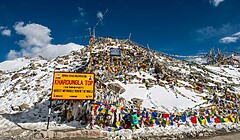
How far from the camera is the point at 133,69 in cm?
3111

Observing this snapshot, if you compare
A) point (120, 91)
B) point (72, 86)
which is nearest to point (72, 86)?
point (72, 86)

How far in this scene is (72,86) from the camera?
671 inches

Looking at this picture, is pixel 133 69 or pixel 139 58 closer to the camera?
pixel 133 69

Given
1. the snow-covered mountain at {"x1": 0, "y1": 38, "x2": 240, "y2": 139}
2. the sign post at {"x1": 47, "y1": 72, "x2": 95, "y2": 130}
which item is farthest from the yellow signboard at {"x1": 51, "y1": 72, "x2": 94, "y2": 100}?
the snow-covered mountain at {"x1": 0, "y1": 38, "x2": 240, "y2": 139}

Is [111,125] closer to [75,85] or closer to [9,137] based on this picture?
[75,85]

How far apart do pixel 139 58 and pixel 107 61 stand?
637cm

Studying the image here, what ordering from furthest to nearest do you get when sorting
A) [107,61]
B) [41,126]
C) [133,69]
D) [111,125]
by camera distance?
[107,61], [133,69], [41,126], [111,125]

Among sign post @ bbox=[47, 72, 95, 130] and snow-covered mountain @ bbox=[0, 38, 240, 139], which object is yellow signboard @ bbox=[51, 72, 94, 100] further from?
snow-covered mountain @ bbox=[0, 38, 240, 139]

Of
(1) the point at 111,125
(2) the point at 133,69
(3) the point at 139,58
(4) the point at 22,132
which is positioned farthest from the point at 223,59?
(4) the point at 22,132

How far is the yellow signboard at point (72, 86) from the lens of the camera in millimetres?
16781

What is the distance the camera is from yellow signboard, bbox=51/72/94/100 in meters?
16.8

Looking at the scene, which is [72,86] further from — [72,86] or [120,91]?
[120,91]

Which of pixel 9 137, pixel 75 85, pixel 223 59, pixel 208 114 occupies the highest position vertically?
pixel 223 59

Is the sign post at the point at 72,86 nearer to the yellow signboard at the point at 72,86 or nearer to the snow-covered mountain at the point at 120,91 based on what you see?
the yellow signboard at the point at 72,86
